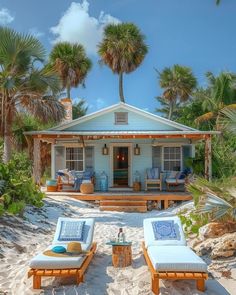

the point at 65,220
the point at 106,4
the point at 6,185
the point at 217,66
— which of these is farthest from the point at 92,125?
the point at 217,66

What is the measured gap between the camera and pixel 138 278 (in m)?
6.21

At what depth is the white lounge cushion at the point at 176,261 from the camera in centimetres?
536

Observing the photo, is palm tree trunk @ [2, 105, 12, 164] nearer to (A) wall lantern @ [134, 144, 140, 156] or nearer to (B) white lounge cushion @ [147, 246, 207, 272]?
(A) wall lantern @ [134, 144, 140, 156]

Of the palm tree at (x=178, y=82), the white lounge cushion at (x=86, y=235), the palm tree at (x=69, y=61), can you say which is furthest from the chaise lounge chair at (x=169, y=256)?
the palm tree at (x=178, y=82)

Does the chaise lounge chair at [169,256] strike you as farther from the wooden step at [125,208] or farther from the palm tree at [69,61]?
the palm tree at [69,61]

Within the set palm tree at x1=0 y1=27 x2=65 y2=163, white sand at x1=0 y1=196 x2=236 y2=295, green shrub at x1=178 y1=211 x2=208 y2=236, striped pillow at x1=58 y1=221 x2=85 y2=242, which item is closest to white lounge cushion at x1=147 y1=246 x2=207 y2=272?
white sand at x1=0 y1=196 x2=236 y2=295

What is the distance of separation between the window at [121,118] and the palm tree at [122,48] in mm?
12157

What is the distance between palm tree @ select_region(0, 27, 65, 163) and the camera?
12461mm

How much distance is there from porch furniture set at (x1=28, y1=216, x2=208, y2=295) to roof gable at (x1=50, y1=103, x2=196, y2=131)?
32.1 feet

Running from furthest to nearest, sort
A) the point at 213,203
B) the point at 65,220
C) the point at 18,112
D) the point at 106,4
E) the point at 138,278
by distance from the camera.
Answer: the point at 106,4, the point at 18,112, the point at 65,220, the point at 213,203, the point at 138,278

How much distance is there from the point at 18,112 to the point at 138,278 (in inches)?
359

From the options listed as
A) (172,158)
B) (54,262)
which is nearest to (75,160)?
(172,158)

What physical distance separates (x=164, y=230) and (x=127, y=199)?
6.98 metres

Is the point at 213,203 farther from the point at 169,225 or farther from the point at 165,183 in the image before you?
the point at 165,183
